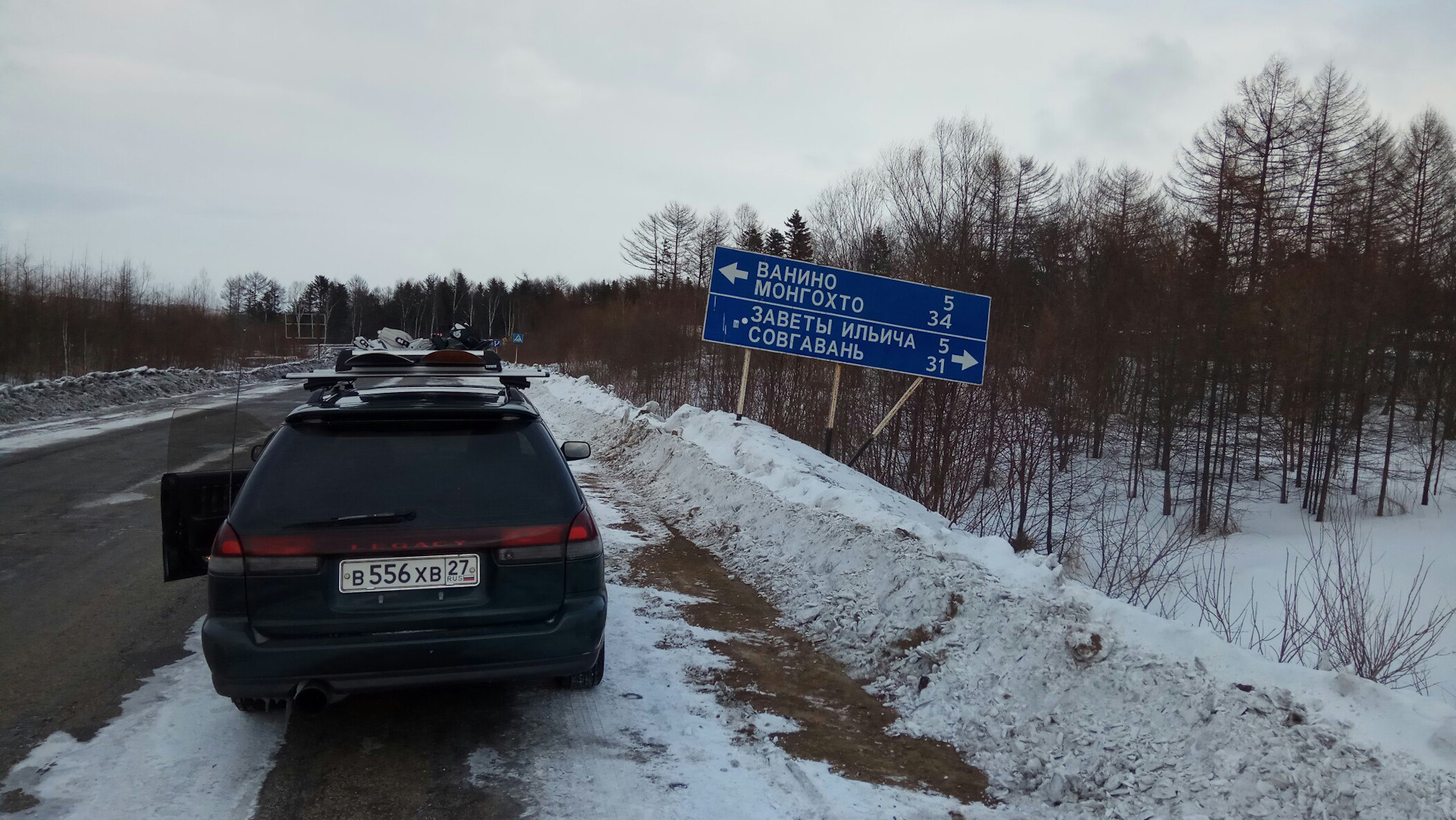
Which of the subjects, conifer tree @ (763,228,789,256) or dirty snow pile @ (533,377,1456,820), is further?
conifer tree @ (763,228,789,256)

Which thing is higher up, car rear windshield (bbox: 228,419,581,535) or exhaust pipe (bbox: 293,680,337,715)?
car rear windshield (bbox: 228,419,581,535)

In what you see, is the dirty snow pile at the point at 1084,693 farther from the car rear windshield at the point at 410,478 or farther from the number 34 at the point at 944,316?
the number 34 at the point at 944,316

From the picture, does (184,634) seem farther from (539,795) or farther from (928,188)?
(928,188)

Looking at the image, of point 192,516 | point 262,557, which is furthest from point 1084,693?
point 192,516

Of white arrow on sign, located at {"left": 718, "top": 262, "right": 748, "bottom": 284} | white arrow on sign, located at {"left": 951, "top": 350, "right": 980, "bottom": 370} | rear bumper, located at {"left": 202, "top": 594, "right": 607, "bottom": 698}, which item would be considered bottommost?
rear bumper, located at {"left": 202, "top": 594, "right": 607, "bottom": 698}

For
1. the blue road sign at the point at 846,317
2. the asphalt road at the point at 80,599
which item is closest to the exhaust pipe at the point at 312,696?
the asphalt road at the point at 80,599

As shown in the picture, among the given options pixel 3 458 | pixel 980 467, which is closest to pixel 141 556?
pixel 3 458

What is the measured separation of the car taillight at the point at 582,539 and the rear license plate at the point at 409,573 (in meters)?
0.42

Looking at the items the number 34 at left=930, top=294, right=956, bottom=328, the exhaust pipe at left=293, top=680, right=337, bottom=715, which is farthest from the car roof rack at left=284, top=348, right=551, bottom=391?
the number 34 at left=930, top=294, right=956, bottom=328

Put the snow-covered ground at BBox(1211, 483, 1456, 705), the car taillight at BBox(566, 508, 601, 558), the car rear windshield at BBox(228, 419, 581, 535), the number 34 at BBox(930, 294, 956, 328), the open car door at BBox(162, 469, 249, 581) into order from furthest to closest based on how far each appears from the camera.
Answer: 1. the snow-covered ground at BBox(1211, 483, 1456, 705)
2. the number 34 at BBox(930, 294, 956, 328)
3. the open car door at BBox(162, 469, 249, 581)
4. the car taillight at BBox(566, 508, 601, 558)
5. the car rear windshield at BBox(228, 419, 581, 535)

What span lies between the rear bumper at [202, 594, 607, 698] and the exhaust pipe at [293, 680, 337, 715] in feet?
0.07

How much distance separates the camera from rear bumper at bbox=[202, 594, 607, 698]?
136 inches

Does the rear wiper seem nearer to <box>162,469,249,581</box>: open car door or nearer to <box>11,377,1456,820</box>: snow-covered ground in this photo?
<box>11,377,1456,820</box>: snow-covered ground

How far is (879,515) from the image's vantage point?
23.1 feet
